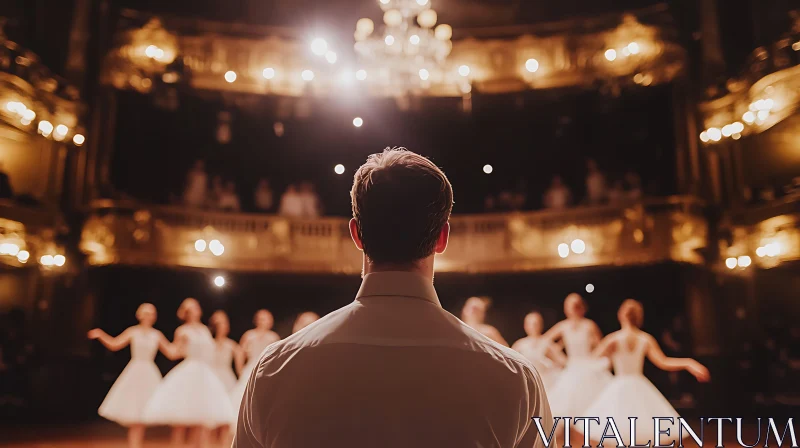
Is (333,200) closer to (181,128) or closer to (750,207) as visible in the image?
(181,128)

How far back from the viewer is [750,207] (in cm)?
1263

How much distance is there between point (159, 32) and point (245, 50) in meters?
2.11

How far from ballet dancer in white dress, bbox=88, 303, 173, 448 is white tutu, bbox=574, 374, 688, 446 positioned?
5.50 meters

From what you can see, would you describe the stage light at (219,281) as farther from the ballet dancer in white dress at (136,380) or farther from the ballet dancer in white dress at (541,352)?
the ballet dancer in white dress at (541,352)

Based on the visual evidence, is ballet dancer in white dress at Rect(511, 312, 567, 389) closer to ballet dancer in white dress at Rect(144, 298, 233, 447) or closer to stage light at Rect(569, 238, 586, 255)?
ballet dancer in white dress at Rect(144, 298, 233, 447)

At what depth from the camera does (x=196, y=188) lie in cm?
1465

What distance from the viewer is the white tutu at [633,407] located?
6277 mm

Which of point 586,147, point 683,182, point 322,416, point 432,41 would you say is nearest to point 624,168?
point 586,147

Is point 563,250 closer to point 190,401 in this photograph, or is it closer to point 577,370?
point 577,370

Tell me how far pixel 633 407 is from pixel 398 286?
246 inches

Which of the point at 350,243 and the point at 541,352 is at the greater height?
the point at 350,243

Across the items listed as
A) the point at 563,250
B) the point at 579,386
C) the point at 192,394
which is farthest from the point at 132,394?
the point at 563,250

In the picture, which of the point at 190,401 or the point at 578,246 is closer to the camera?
the point at 190,401

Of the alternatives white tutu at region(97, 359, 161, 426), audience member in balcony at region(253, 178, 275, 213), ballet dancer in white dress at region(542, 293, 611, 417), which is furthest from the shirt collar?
audience member in balcony at region(253, 178, 275, 213)
